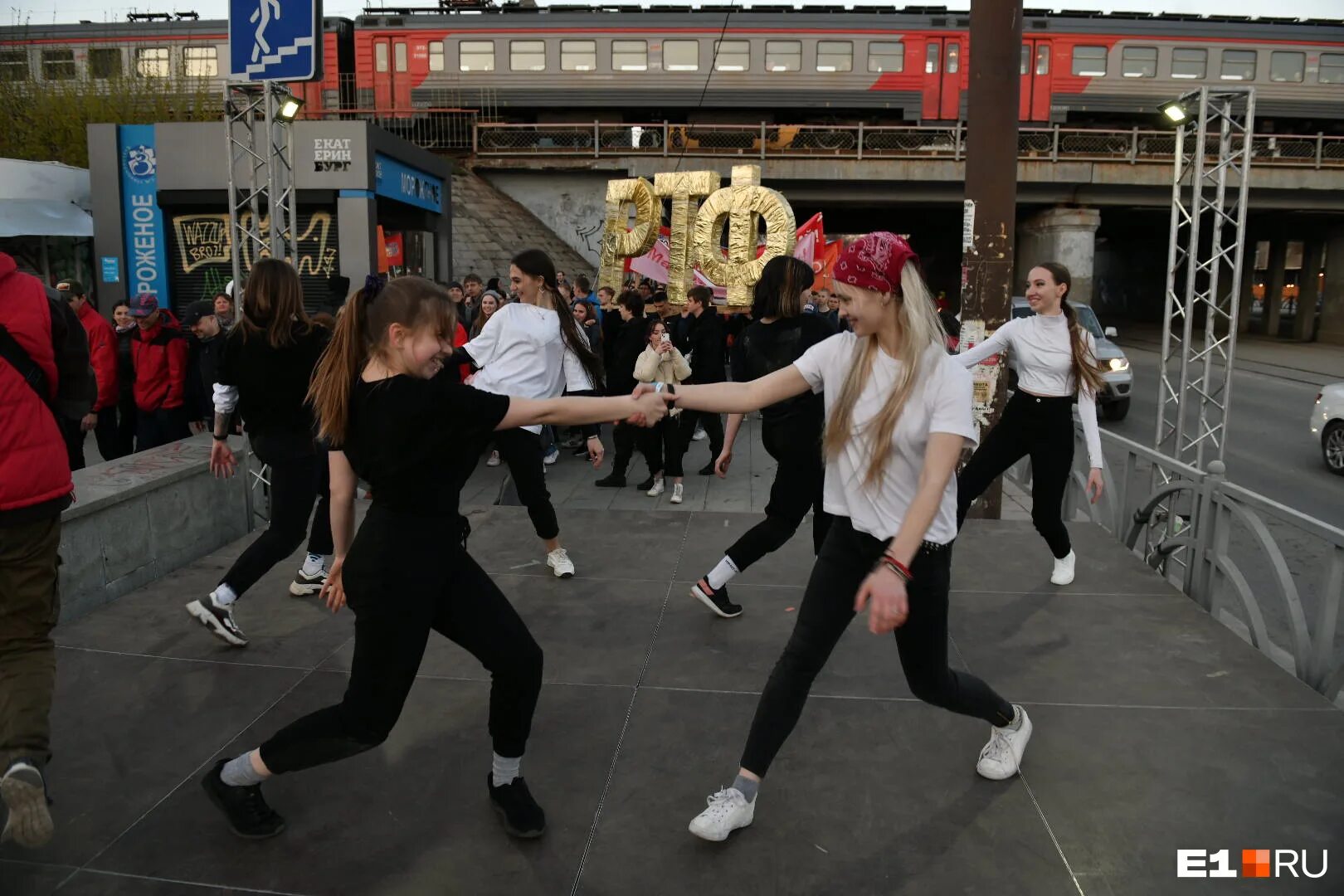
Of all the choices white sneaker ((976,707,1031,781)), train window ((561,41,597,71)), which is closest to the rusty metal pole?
white sneaker ((976,707,1031,781))

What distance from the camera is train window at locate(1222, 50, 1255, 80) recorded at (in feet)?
84.6

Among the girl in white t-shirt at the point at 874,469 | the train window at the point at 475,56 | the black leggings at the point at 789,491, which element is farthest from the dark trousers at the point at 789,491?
the train window at the point at 475,56

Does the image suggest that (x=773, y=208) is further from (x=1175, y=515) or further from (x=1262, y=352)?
(x=1262, y=352)

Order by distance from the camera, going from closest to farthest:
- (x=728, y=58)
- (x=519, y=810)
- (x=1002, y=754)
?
1. (x=519, y=810)
2. (x=1002, y=754)
3. (x=728, y=58)

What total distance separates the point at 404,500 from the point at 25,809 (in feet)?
4.31

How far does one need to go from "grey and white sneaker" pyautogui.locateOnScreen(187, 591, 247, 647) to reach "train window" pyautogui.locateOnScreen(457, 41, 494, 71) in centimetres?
2351

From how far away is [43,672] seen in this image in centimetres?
301

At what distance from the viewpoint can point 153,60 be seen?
2561cm

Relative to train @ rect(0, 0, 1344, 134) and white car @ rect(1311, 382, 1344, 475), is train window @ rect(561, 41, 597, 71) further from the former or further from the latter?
white car @ rect(1311, 382, 1344, 475)

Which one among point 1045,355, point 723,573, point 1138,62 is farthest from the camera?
point 1138,62

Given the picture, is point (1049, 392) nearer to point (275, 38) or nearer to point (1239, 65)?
point (275, 38)

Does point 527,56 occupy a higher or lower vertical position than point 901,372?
higher

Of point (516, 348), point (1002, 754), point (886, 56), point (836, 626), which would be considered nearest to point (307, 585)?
point (516, 348)

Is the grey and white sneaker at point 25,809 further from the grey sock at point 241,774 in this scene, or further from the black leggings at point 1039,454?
the black leggings at point 1039,454
